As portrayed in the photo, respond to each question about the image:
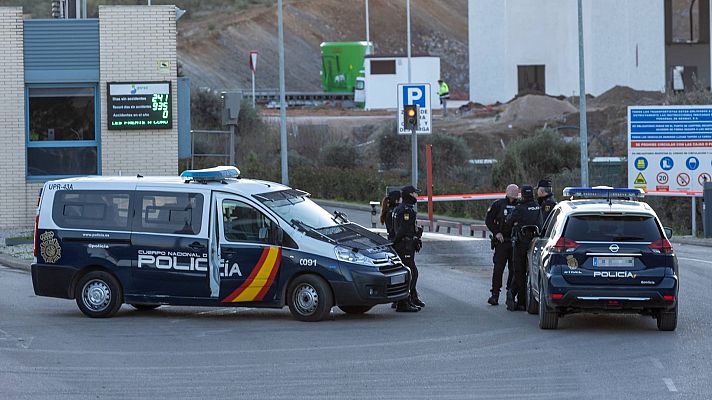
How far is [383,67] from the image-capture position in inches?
2997

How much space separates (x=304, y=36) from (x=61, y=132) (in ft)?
298

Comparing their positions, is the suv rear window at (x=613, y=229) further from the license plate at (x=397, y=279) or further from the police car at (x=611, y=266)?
the license plate at (x=397, y=279)

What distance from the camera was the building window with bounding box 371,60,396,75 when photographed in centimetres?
7544

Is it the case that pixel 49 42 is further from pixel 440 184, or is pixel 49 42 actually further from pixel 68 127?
pixel 440 184

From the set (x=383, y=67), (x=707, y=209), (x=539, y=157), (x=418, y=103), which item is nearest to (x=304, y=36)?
(x=383, y=67)

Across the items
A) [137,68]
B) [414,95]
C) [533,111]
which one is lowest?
[414,95]

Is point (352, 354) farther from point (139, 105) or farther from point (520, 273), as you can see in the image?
point (139, 105)

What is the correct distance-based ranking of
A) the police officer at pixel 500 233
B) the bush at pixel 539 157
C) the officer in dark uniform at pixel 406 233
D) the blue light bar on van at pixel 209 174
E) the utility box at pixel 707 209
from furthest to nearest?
the bush at pixel 539 157 < the utility box at pixel 707 209 < the police officer at pixel 500 233 < the officer in dark uniform at pixel 406 233 < the blue light bar on van at pixel 209 174

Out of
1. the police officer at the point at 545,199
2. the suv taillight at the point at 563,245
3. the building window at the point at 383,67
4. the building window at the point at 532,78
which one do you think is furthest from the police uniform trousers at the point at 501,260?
the building window at the point at 383,67

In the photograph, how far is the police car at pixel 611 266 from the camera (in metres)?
14.3

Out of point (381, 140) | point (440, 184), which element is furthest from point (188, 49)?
point (440, 184)

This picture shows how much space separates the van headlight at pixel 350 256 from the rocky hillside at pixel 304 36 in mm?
76464

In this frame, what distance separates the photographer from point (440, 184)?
1575 inches

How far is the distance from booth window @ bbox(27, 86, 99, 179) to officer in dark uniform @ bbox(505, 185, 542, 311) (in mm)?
15246
